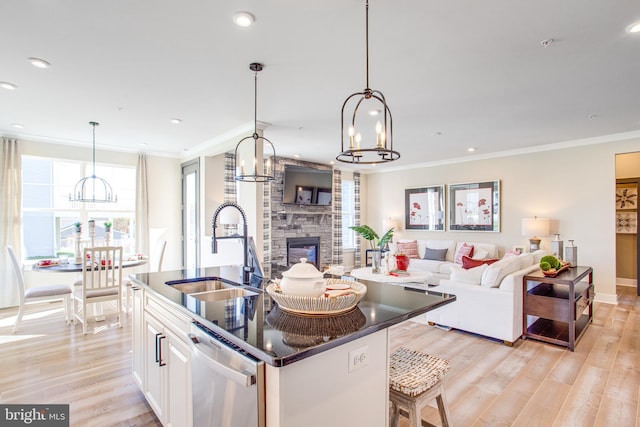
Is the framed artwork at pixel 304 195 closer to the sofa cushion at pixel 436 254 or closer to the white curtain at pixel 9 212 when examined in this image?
the sofa cushion at pixel 436 254

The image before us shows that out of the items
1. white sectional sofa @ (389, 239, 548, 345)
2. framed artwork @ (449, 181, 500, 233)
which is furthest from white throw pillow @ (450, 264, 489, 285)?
framed artwork @ (449, 181, 500, 233)

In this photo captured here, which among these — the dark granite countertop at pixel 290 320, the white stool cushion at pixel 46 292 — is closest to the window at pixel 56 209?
the white stool cushion at pixel 46 292

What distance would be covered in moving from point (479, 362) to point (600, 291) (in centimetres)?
364

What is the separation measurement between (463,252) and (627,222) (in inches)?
134

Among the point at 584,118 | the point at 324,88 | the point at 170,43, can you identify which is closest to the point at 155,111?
the point at 170,43

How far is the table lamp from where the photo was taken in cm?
545

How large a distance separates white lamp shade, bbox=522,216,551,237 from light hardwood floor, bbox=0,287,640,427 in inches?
66.2

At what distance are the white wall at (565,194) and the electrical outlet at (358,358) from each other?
569cm

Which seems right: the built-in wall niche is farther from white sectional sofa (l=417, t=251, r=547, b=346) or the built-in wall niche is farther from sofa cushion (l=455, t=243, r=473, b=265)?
white sectional sofa (l=417, t=251, r=547, b=346)

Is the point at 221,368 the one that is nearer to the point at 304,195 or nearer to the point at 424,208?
the point at 304,195

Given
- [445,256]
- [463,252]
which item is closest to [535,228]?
[463,252]

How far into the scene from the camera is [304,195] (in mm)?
7168

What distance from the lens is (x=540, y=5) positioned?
6.59 feet

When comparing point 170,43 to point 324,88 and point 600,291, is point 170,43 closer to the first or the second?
point 324,88
